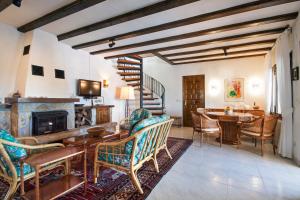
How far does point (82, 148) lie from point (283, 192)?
265 centimetres

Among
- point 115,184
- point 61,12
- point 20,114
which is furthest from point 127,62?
point 115,184

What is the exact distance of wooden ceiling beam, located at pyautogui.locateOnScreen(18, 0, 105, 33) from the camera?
2.58 metres

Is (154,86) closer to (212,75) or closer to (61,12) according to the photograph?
(212,75)

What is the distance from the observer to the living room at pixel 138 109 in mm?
2092

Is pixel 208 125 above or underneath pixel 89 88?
underneath

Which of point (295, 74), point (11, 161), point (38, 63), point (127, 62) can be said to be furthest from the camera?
point (127, 62)

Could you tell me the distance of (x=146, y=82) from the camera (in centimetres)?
789

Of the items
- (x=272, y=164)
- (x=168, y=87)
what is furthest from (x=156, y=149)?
(x=168, y=87)

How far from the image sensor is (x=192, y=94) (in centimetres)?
705

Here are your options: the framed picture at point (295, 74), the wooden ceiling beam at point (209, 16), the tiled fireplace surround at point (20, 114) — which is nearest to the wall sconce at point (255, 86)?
the framed picture at point (295, 74)

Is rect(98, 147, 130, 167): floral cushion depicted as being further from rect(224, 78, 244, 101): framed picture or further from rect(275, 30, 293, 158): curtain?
rect(224, 78, 244, 101): framed picture

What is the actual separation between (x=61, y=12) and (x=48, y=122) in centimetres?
261

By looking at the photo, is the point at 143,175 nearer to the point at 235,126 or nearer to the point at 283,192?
the point at 283,192

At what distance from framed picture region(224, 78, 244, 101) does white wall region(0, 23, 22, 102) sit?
676cm
